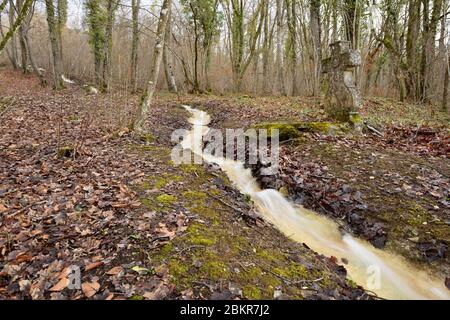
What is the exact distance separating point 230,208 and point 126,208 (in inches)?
58.6

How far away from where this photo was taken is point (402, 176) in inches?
210

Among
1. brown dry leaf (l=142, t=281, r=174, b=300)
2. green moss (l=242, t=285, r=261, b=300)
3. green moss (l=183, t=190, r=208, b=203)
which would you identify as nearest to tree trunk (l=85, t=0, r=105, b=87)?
green moss (l=183, t=190, r=208, b=203)

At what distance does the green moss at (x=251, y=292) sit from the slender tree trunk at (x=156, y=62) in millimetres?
5950

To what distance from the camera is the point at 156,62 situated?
7.43 metres

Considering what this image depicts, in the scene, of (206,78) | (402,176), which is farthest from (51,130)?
(206,78)

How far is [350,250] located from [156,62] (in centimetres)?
602

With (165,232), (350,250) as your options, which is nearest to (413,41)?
(350,250)

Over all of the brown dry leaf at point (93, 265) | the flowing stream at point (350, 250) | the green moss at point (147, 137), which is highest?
the green moss at point (147, 137)

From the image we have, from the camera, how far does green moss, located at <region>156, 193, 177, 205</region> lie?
14.3ft

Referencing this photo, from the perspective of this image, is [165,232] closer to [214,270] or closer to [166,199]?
[214,270]

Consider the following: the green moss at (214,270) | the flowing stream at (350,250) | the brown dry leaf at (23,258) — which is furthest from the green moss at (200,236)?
the brown dry leaf at (23,258)

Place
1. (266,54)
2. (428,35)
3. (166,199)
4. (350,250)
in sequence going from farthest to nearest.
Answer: (266,54) < (428,35) < (166,199) < (350,250)

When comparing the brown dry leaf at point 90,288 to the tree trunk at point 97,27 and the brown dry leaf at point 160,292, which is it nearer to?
the brown dry leaf at point 160,292

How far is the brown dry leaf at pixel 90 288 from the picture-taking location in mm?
2648
